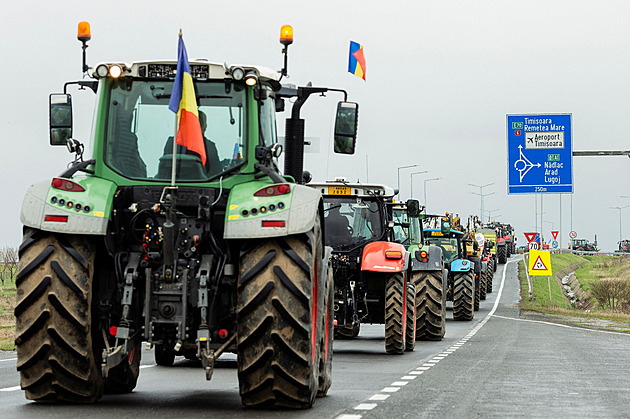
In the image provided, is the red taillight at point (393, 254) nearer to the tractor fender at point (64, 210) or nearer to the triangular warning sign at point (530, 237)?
the tractor fender at point (64, 210)

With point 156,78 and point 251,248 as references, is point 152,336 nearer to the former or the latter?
point 251,248

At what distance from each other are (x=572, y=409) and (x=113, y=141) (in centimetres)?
497

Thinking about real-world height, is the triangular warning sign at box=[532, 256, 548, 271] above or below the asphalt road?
above

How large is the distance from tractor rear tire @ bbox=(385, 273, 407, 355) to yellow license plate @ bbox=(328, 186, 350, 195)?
5.82 ft

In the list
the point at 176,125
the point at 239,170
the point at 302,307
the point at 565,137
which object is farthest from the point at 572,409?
the point at 565,137

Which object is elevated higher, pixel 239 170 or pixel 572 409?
pixel 239 170

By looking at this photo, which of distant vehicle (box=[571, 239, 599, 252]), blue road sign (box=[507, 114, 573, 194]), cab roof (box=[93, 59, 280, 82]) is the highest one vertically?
blue road sign (box=[507, 114, 573, 194])

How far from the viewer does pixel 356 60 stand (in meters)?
20.8

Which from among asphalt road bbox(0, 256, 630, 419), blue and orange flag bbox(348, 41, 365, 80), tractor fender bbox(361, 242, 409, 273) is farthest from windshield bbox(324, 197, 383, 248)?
blue and orange flag bbox(348, 41, 365, 80)

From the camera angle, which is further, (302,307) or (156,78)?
(156,78)

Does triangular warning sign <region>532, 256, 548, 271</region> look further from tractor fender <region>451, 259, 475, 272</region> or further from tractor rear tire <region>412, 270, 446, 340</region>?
tractor rear tire <region>412, 270, 446, 340</region>

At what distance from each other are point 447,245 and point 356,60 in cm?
1858

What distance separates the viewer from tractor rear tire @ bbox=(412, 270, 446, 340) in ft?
78.3

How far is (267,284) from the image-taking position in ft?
30.1
